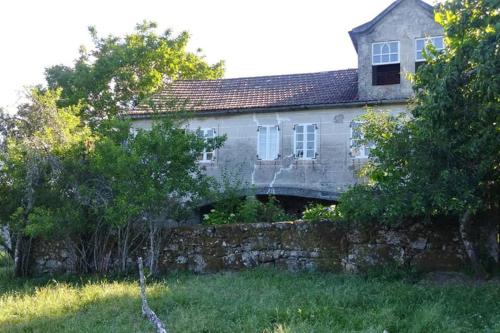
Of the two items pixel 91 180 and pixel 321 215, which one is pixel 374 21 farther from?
pixel 91 180

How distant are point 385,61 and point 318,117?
301cm

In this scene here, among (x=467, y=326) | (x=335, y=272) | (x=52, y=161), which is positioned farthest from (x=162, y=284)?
(x=467, y=326)

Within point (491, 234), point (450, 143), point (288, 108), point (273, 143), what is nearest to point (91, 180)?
point (273, 143)

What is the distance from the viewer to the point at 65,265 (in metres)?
13.7

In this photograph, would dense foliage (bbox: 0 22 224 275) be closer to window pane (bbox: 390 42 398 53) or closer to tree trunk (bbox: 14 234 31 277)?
tree trunk (bbox: 14 234 31 277)

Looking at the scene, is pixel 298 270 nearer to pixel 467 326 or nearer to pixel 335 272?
pixel 335 272

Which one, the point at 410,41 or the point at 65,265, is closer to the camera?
the point at 65,265

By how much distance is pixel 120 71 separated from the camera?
25.5 metres

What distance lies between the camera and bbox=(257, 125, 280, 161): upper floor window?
18359mm

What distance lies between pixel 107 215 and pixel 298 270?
4.47m

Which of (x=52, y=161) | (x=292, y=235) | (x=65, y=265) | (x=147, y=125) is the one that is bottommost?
(x=65, y=265)

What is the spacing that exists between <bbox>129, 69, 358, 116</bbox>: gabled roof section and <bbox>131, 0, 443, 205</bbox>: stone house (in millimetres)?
39

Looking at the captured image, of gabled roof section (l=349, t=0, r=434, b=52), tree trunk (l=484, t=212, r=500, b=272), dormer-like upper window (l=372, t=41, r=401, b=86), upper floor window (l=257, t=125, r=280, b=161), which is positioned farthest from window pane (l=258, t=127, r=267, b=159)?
tree trunk (l=484, t=212, r=500, b=272)

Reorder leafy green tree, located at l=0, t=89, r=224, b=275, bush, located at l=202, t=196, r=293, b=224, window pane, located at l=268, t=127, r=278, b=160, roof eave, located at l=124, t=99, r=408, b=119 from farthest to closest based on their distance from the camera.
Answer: window pane, located at l=268, t=127, r=278, b=160
roof eave, located at l=124, t=99, r=408, b=119
bush, located at l=202, t=196, r=293, b=224
leafy green tree, located at l=0, t=89, r=224, b=275
